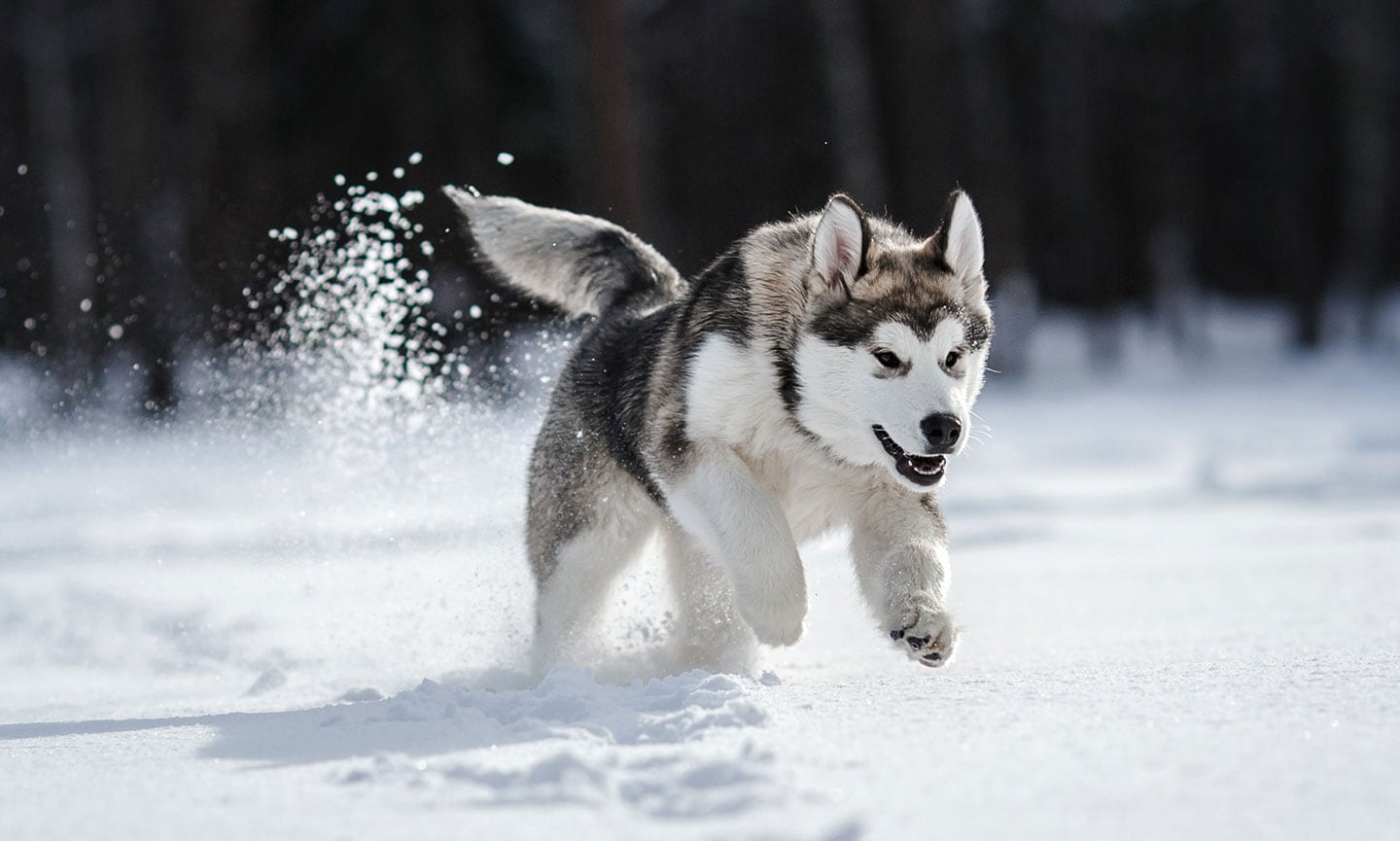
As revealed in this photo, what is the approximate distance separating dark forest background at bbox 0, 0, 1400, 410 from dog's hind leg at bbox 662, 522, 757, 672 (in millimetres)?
5224

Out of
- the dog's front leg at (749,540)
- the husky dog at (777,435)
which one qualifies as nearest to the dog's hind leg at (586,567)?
the husky dog at (777,435)

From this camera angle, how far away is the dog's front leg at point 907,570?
3660 mm

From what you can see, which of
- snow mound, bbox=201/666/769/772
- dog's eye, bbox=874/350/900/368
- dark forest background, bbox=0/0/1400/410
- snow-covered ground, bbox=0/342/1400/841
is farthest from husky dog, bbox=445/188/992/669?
dark forest background, bbox=0/0/1400/410

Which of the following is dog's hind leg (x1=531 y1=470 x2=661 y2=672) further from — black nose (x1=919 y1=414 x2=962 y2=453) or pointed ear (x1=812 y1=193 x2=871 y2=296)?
black nose (x1=919 y1=414 x2=962 y2=453)

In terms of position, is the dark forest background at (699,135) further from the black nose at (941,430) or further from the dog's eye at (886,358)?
the black nose at (941,430)

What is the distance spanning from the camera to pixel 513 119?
20.7 metres

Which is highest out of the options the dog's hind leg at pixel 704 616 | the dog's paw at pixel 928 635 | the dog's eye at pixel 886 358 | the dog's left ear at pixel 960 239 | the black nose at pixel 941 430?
the dog's left ear at pixel 960 239

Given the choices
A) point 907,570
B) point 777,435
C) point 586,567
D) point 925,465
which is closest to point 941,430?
point 925,465

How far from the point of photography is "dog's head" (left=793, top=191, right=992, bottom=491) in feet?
12.2

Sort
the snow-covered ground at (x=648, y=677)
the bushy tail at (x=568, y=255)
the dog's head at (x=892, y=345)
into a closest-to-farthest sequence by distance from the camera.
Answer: the snow-covered ground at (x=648, y=677), the dog's head at (x=892, y=345), the bushy tail at (x=568, y=255)

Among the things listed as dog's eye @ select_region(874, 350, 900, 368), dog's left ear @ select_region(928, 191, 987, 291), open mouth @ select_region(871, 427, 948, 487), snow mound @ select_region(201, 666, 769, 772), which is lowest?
snow mound @ select_region(201, 666, 769, 772)

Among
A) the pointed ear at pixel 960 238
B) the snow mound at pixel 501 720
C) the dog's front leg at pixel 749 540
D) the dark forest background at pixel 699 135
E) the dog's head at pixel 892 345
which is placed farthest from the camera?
the dark forest background at pixel 699 135

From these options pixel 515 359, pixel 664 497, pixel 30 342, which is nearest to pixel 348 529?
pixel 664 497

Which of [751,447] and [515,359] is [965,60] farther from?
[751,447]
